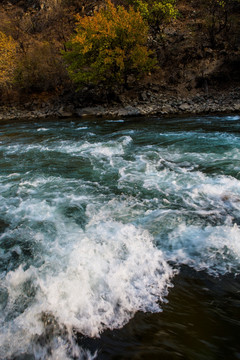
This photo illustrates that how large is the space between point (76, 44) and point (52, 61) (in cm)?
757

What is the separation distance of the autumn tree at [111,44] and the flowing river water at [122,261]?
50.3 feet

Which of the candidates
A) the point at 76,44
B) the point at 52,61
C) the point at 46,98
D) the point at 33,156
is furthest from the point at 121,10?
the point at 33,156

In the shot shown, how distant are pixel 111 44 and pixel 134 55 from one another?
Result: 2.17 metres

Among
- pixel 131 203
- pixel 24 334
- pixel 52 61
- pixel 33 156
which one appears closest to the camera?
pixel 24 334

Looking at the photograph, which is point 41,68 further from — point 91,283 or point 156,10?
point 91,283

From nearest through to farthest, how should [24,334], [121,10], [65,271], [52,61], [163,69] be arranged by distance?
[24,334]
[65,271]
[121,10]
[163,69]
[52,61]

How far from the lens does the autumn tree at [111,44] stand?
18.1 metres

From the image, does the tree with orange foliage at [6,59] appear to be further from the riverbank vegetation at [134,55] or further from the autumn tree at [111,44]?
the autumn tree at [111,44]

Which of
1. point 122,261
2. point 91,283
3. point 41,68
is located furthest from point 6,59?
point 91,283

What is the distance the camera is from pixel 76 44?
64.0 feet

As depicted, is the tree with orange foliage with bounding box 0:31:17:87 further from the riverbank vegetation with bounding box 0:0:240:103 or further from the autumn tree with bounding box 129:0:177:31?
the autumn tree with bounding box 129:0:177:31

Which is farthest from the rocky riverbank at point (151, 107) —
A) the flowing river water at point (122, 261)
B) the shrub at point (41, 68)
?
the flowing river water at point (122, 261)

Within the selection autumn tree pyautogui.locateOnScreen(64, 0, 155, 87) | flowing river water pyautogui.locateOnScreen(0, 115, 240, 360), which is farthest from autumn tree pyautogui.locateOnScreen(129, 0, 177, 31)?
flowing river water pyautogui.locateOnScreen(0, 115, 240, 360)

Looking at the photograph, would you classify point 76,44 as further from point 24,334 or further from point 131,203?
point 24,334
